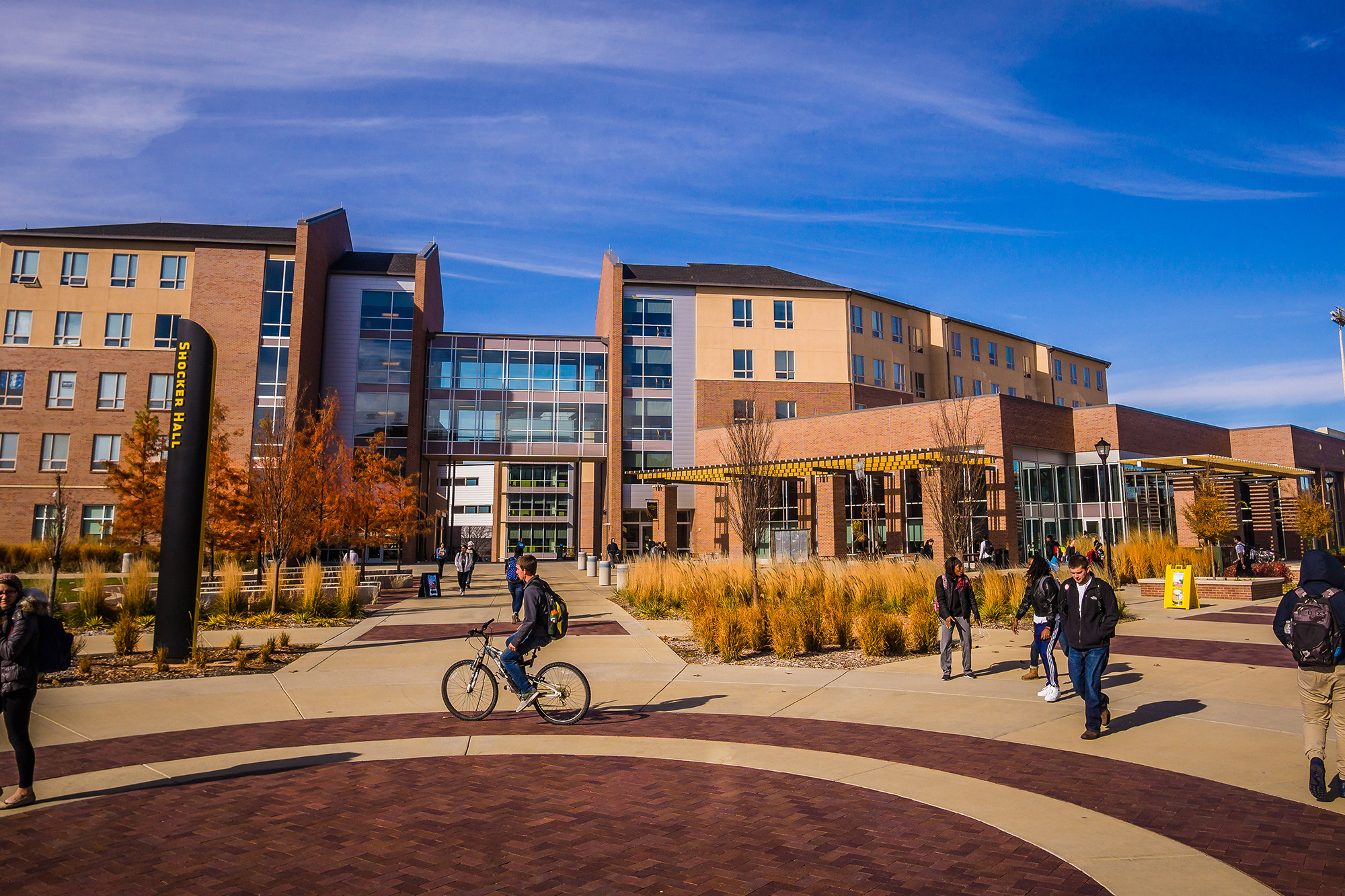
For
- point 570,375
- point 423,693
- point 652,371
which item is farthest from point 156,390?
point 423,693

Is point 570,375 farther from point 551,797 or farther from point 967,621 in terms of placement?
point 551,797

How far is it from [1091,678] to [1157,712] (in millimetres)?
1481

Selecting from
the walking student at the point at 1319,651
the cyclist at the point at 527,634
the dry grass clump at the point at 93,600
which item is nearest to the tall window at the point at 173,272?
the dry grass clump at the point at 93,600

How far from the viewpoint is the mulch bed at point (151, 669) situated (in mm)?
11148

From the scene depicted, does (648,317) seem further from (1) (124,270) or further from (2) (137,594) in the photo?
(2) (137,594)

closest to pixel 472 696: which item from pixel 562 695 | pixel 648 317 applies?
pixel 562 695

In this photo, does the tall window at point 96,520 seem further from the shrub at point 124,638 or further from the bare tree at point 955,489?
the bare tree at point 955,489

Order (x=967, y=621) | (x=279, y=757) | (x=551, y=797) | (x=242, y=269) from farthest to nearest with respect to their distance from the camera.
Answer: (x=242, y=269)
(x=967, y=621)
(x=279, y=757)
(x=551, y=797)

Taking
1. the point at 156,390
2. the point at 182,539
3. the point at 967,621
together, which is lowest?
the point at 967,621

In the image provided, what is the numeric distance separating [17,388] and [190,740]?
160 ft

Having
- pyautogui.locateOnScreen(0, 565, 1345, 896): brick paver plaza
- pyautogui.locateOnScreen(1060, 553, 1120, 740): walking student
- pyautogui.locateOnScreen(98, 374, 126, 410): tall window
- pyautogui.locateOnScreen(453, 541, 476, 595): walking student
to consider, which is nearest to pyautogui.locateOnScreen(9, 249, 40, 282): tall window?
pyautogui.locateOnScreen(98, 374, 126, 410): tall window

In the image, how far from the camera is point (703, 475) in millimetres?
43438

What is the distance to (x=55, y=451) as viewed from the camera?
147 ft

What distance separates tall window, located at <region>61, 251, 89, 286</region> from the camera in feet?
152
